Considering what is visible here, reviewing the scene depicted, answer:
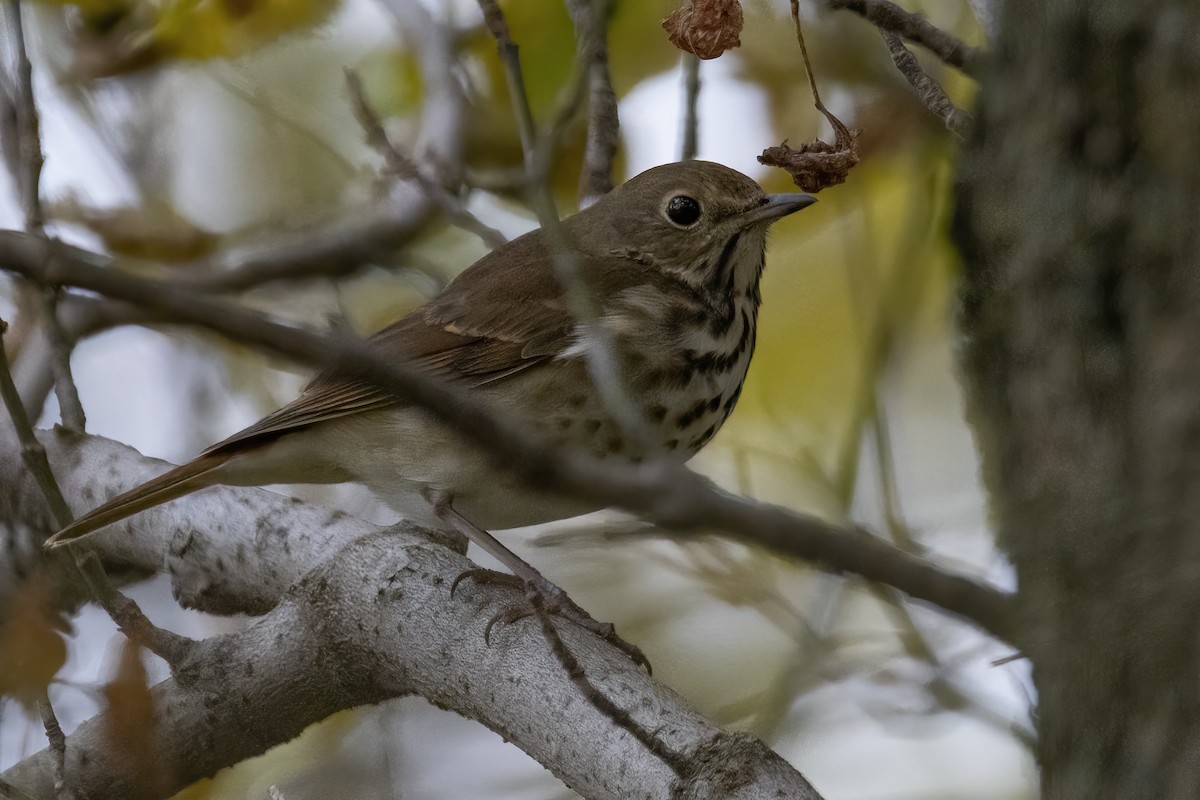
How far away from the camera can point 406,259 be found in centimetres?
220

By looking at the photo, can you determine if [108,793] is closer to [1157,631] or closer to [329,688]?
[329,688]

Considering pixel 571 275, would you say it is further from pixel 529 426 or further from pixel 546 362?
pixel 546 362

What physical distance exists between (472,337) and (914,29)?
1.86 metres

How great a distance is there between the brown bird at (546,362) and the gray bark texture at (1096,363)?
141 cm

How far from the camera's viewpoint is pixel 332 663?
10.7ft

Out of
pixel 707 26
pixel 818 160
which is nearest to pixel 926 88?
pixel 707 26

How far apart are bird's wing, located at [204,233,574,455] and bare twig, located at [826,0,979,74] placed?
1460mm

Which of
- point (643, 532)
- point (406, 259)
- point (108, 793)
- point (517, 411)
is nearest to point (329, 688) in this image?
point (108, 793)

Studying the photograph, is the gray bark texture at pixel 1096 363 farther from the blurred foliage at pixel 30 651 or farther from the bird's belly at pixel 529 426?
the blurred foliage at pixel 30 651

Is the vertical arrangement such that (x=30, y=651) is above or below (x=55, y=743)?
above

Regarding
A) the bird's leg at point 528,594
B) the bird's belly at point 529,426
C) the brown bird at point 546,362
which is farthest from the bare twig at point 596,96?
the bird's leg at point 528,594

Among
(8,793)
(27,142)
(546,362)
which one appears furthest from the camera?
(546,362)

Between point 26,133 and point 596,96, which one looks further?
point 596,96

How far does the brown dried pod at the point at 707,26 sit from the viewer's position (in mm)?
3055
